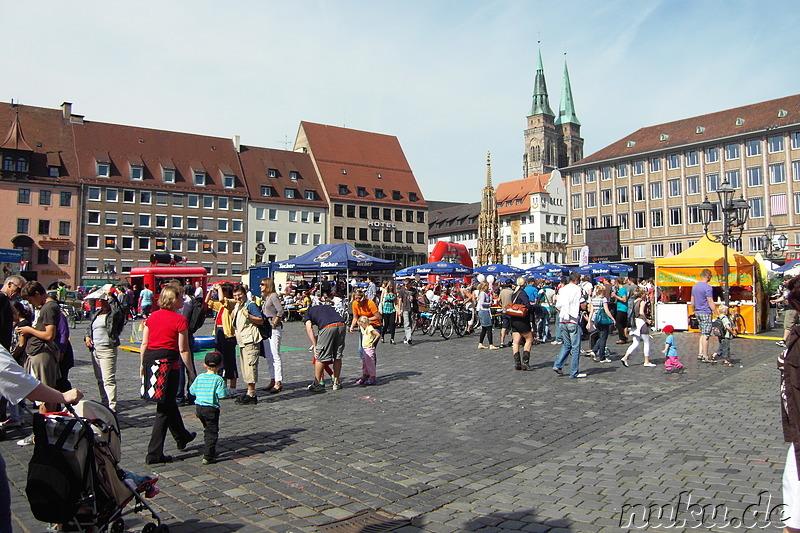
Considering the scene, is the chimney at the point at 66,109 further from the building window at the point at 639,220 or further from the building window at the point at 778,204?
the building window at the point at 778,204

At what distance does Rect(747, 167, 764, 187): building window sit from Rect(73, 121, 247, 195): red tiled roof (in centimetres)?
5391

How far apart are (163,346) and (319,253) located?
21.0 metres

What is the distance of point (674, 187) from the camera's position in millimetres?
74312

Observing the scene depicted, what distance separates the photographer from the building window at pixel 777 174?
65688mm

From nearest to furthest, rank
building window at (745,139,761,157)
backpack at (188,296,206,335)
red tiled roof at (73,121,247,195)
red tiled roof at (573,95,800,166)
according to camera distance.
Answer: backpack at (188,296,206,335), red tiled roof at (73,121,247,195), red tiled roof at (573,95,800,166), building window at (745,139,761,157)

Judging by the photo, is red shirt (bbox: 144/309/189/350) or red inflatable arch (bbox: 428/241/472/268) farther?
red inflatable arch (bbox: 428/241/472/268)

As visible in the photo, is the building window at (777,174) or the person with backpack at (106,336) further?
the building window at (777,174)

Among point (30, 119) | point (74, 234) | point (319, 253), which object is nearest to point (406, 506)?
point (319, 253)

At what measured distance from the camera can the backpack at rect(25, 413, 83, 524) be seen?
128 inches

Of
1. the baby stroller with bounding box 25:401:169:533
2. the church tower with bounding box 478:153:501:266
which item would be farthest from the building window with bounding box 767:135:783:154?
the baby stroller with bounding box 25:401:169:533

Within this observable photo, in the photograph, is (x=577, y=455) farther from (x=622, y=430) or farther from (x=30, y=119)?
(x=30, y=119)

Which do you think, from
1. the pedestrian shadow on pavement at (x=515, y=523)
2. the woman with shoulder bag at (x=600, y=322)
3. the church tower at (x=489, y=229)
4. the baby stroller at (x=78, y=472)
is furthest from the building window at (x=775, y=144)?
the baby stroller at (x=78, y=472)

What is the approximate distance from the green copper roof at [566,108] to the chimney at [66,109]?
107115 mm

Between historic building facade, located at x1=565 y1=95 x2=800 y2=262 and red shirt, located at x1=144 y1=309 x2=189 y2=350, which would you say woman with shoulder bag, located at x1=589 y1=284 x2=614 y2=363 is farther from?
historic building facade, located at x1=565 y1=95 x2=800 y2=262
